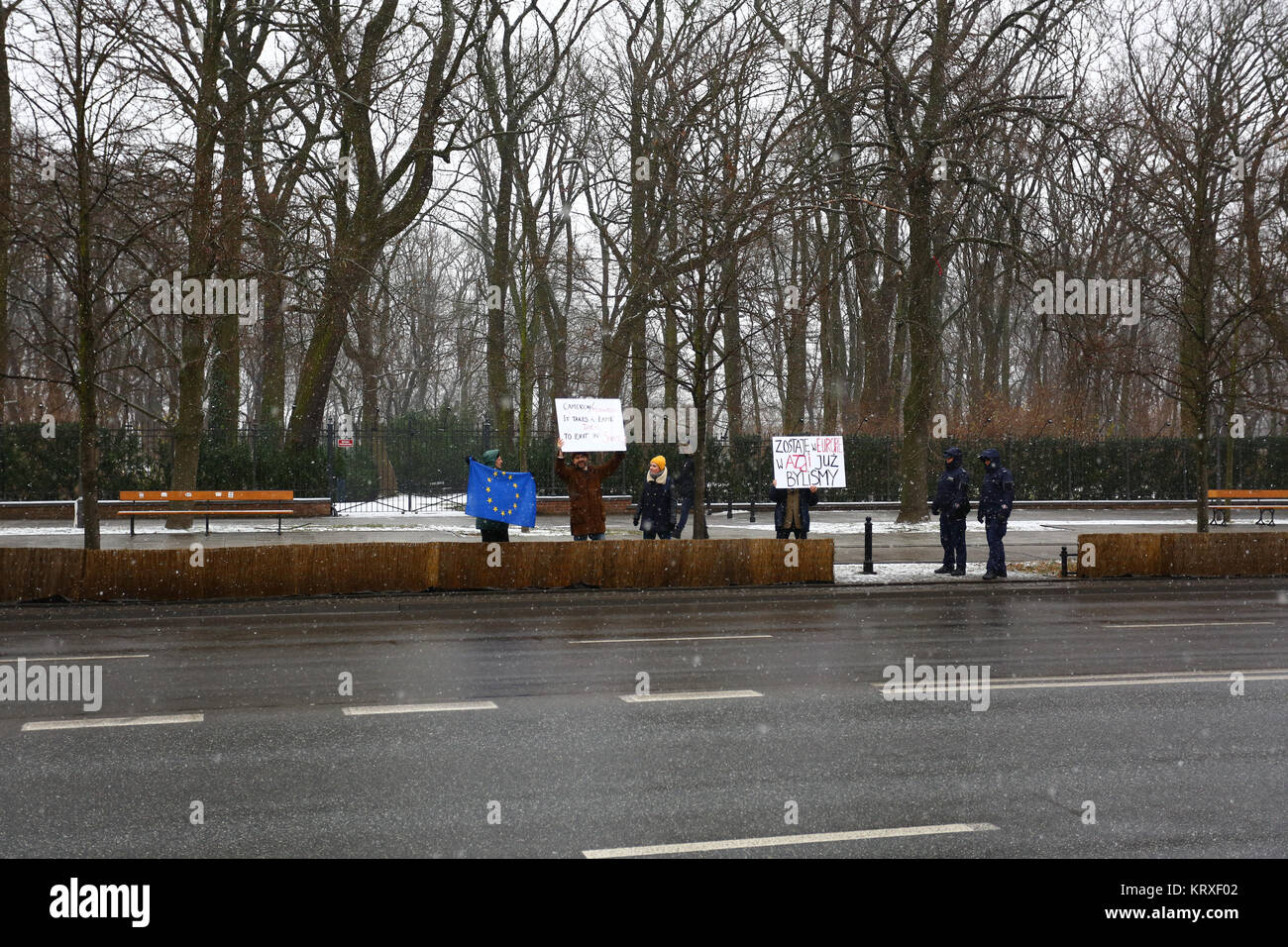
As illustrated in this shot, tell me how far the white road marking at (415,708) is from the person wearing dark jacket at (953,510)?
36.9ft

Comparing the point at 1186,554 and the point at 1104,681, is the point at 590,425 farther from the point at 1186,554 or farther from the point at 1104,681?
the point at 1104,681

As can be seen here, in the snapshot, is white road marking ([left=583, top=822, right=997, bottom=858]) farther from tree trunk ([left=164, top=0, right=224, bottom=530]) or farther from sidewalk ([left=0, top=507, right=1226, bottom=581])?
tree trunk ([left=164, top=0, right=224, bottom=530])

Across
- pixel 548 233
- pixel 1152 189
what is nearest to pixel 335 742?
pixel 1152 189

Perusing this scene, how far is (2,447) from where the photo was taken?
27688 millimetres

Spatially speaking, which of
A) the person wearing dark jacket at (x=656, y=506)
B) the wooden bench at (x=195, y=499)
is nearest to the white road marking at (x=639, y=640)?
the person wearing dark jacket at (x=656, y=506)

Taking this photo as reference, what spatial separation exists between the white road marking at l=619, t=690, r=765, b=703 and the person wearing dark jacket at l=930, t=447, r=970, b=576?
10000 mm

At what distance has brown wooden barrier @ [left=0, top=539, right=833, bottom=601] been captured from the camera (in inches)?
604

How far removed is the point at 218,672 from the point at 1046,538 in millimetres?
19168

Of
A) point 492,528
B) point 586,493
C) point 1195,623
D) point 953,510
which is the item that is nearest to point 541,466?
point 586,493

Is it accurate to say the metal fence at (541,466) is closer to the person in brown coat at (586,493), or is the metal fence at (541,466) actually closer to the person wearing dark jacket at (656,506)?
the person wearing dark jacket at (656,506)

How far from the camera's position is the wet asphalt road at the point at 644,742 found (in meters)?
5.79

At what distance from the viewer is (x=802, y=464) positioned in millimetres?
19500
